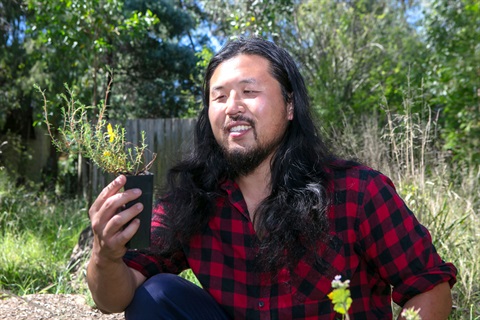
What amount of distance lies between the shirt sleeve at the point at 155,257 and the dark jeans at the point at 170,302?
0.10m

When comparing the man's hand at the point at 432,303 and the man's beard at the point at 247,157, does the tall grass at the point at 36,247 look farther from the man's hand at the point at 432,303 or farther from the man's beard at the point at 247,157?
the man's hand at the point at 432,303

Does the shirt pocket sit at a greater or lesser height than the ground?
greater

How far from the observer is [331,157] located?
2086mm

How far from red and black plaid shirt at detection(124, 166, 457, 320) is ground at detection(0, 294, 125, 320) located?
114cm

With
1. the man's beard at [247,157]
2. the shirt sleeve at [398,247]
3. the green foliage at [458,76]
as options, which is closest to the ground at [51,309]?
the man's beard at [247,157]

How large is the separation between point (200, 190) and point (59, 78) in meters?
6.07

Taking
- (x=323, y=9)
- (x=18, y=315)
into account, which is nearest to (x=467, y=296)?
(x=18, y=315)

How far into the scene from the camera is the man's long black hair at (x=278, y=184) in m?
1.87

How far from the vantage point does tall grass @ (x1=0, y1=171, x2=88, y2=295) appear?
385 centimetres

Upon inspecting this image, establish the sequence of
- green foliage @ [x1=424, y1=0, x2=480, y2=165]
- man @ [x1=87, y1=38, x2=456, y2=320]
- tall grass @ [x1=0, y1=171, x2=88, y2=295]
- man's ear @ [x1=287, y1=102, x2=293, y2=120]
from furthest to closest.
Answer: green foliage @ [x1=424, y1=0, x2=480, y2=165] → tall grass @ [x1=0, y1=171, x2=88, y2=295] → man's ear @ [x1=287, y1=102, x2=293, y2=120] → man @ [x1=87, y1=38, x2=456, y2=320]

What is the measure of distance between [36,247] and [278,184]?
3.16 meters

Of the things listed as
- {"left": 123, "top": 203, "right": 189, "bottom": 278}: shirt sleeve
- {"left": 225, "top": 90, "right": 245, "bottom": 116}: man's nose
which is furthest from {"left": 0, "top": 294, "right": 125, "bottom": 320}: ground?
{"left": 225, "top": 90, "right": 245, "bottom": 116}: man's nose

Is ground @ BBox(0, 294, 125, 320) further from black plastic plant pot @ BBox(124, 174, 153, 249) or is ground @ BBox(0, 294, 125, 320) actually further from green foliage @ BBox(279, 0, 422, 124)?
green foliage @ BBox(279, 0, 422, 124)

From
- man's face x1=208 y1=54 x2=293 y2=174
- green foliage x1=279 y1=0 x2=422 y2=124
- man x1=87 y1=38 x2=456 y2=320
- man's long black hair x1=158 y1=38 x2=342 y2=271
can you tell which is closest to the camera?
man x1=87 y1=38 x2=456 y2=320
